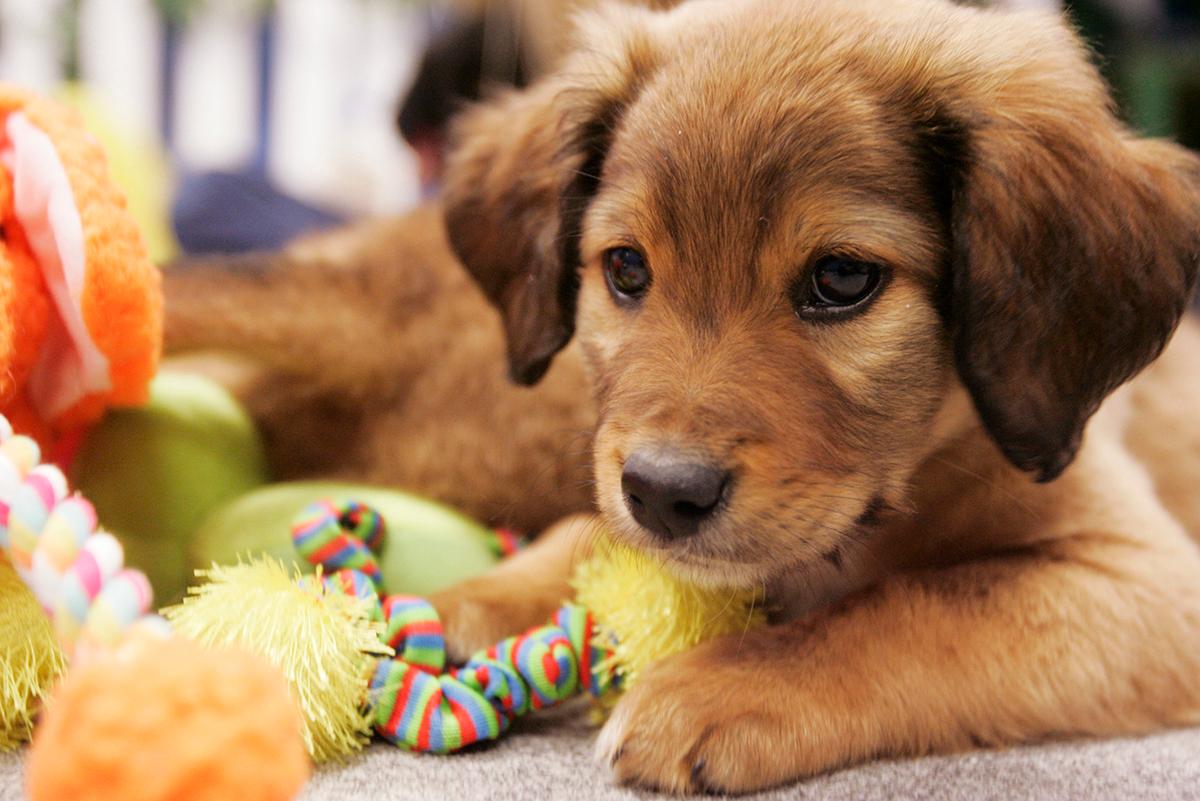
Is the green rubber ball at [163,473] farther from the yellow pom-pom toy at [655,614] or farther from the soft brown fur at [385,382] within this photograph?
the yellow pom-pom toy at [655,614]

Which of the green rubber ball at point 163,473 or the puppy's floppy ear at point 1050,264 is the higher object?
the puppy's floppy ear at point 1050,264

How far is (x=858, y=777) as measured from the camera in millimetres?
1359

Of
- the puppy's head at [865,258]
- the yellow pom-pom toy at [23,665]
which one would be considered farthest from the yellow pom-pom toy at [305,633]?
the puppy's head at [865,258]

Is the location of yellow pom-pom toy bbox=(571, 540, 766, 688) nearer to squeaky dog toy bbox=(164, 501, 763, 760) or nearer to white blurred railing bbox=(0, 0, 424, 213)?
squeaky dog toy bbox=(164, 501, 763, 760)

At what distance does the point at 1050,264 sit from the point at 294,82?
212 inches

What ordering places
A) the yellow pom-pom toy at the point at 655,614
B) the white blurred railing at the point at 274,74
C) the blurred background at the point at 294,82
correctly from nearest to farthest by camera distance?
the yellow pom-pom toy at the point at 655,614
the blurred background at the point at 294,82
the white blurred railing at the point at 274,74

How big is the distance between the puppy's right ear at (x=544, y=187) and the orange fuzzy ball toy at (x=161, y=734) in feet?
3.26

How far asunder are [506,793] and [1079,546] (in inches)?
35.3

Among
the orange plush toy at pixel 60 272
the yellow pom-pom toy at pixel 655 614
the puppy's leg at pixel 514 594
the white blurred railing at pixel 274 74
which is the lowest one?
the white blurred railing at pixel 274 74

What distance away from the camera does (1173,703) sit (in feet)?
5.26

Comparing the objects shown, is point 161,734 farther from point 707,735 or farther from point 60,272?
point 60,272

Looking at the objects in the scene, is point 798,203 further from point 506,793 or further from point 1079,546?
point 506,793

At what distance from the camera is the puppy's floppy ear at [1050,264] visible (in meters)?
1.43

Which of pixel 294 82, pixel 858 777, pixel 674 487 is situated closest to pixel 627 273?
pixel 674 487
